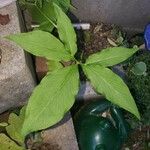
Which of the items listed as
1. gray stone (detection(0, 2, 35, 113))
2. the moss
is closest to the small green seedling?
gray stone (detection(0, 2, 35, 113))

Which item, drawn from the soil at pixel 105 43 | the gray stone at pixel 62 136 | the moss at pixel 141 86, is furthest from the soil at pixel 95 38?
the gray stone at pixel 62 136

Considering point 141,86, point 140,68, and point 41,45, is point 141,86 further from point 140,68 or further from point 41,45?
point 41,45

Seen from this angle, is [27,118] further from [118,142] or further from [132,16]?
[132,16]

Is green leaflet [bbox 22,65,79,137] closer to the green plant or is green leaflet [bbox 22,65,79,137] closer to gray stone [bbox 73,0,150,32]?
the green plant

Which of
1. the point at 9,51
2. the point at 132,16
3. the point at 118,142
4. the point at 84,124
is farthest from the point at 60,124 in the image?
the point at 132,16

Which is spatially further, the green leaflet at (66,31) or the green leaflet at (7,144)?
the green leaflet at (7,144)

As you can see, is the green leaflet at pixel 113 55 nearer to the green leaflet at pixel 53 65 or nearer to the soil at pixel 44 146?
the green leaflet at pixel 53 65

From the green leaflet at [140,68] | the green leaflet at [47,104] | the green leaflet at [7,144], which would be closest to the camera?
the green leaflet at [47,104]
